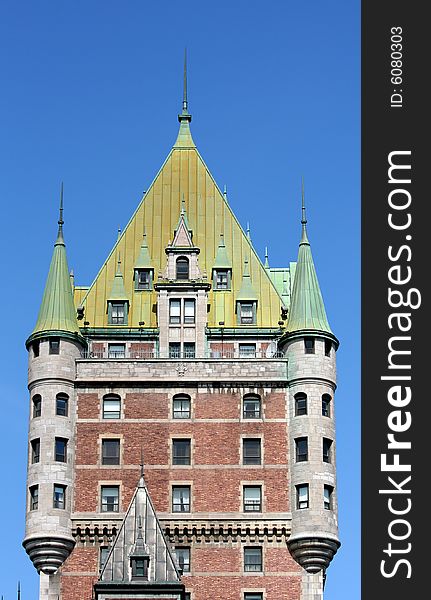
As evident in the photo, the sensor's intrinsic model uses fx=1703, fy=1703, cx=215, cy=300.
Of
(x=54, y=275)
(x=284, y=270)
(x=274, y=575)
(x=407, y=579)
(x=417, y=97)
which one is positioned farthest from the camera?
(x=284, y=270)

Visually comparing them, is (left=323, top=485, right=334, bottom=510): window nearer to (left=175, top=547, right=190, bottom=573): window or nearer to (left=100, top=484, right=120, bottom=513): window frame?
(left=175, top=547, right=190, bottom=573): window

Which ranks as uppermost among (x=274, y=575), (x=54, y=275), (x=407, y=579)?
(x=54, y=275)

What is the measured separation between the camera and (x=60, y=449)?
316ft

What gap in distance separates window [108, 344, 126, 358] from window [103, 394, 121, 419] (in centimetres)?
498

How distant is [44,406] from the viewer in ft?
319

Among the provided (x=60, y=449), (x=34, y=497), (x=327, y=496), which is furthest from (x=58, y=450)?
(x=327, y=496)

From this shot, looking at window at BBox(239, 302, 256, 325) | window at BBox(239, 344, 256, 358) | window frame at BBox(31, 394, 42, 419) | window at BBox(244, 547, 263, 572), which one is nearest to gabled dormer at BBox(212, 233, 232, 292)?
window at BBox(239, 302, 256, 325)

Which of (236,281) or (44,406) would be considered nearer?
(44,406)

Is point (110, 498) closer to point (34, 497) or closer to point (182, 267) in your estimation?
point (34, 497)

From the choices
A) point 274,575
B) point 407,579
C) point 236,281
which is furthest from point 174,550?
point 407,579

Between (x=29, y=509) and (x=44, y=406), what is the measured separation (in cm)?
603

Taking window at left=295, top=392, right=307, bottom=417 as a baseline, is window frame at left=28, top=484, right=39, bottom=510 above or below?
below

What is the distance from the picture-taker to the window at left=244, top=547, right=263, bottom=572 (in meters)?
94.2

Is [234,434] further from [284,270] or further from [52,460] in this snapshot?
[284,270]
